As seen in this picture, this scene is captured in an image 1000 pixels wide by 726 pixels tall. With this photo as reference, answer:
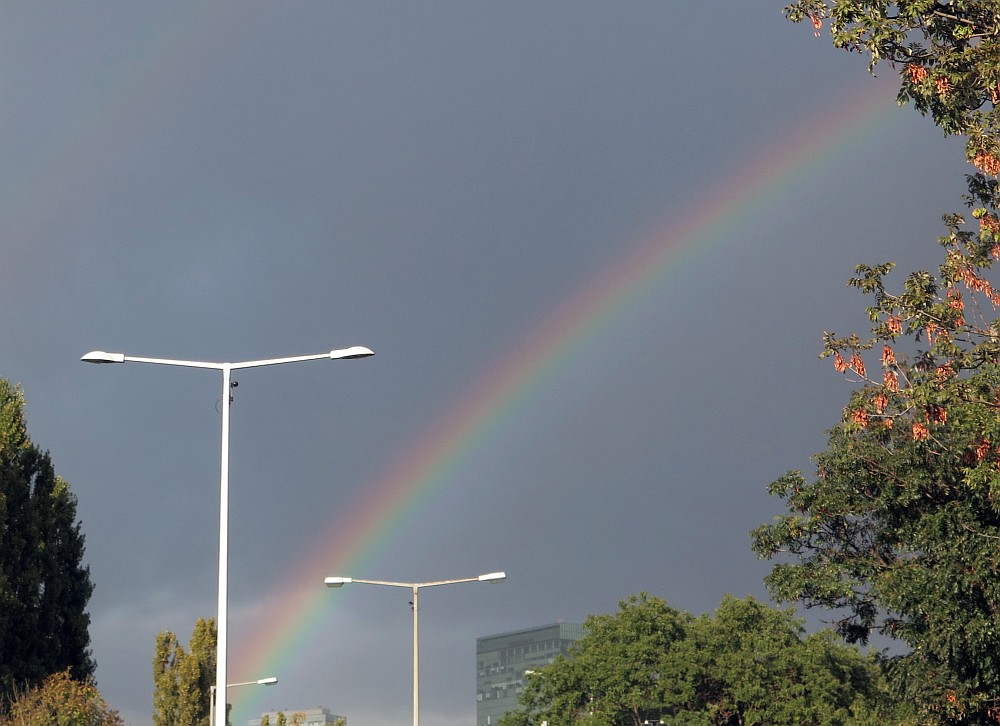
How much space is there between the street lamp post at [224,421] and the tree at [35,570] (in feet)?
82.8

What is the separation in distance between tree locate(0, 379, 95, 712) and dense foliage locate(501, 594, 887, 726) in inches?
1158

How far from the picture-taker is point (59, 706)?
156ft

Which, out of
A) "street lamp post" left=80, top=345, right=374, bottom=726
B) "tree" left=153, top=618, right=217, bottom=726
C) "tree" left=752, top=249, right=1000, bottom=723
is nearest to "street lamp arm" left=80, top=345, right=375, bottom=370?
"street lamp post" left=80, top=345, right=374, bottom=726

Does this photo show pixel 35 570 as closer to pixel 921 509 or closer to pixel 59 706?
pixel 59 706

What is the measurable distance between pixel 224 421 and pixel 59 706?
25279mm

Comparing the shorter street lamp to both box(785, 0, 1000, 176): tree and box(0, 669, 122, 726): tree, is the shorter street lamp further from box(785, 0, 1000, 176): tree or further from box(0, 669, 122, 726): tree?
box(785, 0, 1000, 176): tree

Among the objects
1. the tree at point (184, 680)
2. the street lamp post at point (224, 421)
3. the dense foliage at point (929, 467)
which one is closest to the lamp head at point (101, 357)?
the street lamp post at point (224, 421)

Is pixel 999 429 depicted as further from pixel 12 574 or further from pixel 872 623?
pixel 12 574

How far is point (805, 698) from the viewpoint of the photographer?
6850 centimetres

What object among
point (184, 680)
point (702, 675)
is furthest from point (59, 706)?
point (702, 675)

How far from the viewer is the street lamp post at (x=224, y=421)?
1025 inches

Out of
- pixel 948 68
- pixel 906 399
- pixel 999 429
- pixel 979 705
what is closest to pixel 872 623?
pixel 979 705

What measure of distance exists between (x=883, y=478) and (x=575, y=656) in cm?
4739

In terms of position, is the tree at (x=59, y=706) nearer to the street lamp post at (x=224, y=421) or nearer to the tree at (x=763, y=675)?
the street lamp post at (x=224, y=421)
